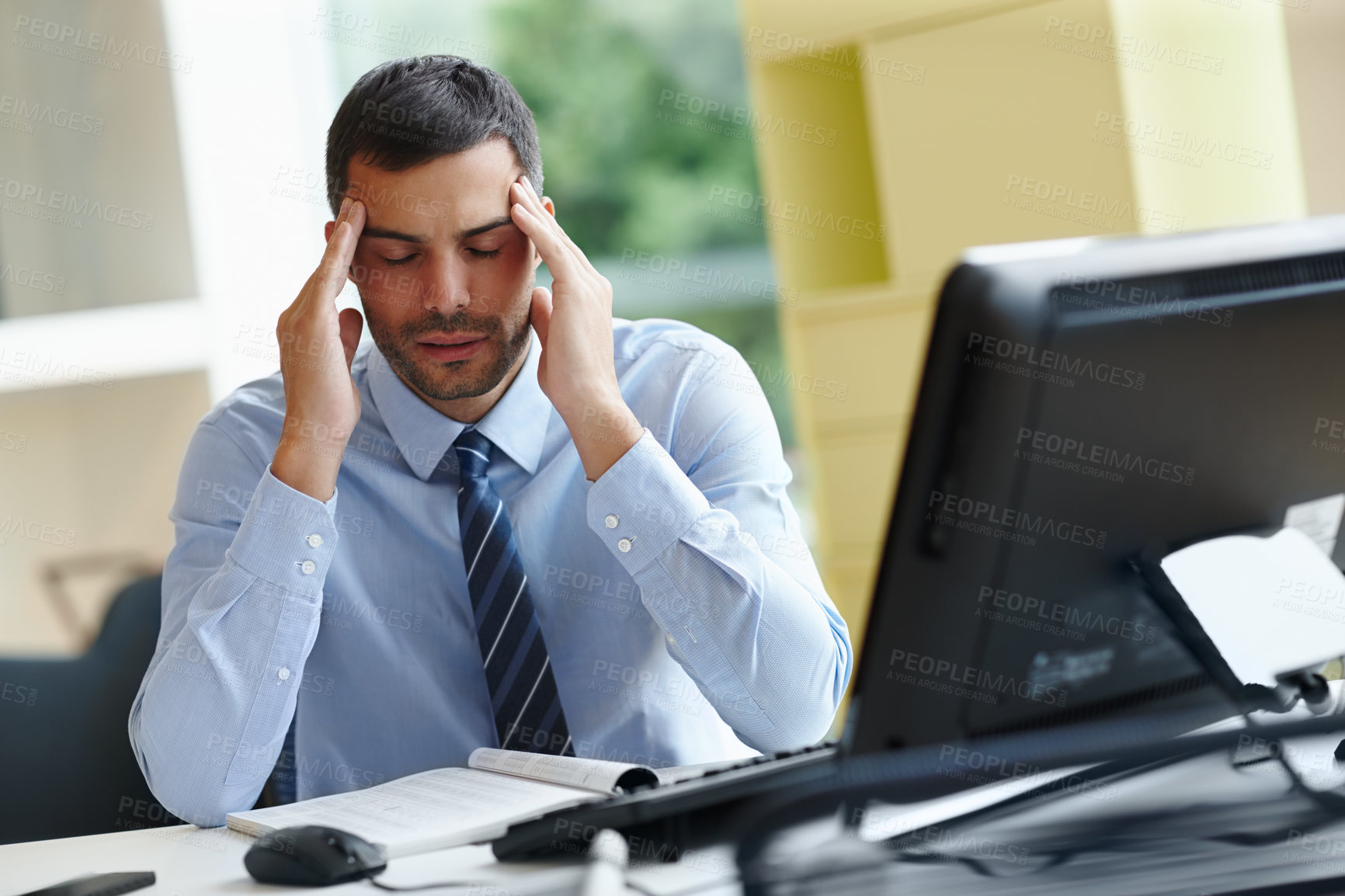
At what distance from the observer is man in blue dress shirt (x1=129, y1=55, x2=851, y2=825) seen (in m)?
1.17

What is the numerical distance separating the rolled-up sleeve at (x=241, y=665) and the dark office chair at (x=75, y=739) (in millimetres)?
208

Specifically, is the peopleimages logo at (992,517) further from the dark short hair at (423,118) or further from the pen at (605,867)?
the dark short hair at (423,118)

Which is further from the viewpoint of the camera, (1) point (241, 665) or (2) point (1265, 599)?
(1) point (241, 665)

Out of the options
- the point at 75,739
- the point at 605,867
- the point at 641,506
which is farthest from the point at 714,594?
the point at 75,739

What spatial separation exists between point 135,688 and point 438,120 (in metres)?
0.77

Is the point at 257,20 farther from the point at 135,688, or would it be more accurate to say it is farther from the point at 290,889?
the point at 290,889

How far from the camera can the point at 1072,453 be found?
2.19 feet

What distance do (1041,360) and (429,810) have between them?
0.60 m

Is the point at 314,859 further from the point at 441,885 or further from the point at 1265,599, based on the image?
the point at 1265,599

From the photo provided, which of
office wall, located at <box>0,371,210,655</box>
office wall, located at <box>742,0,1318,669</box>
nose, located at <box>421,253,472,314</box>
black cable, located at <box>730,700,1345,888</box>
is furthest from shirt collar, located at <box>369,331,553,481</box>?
office wall, located at <box>0,371,210,655</box>

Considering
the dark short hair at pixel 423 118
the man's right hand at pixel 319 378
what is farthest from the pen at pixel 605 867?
the dark short hair at pixel 423 118

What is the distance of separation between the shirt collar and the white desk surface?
1.58ft

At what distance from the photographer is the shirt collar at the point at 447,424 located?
1.38 metres

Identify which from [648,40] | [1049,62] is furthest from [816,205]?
[648,40]
